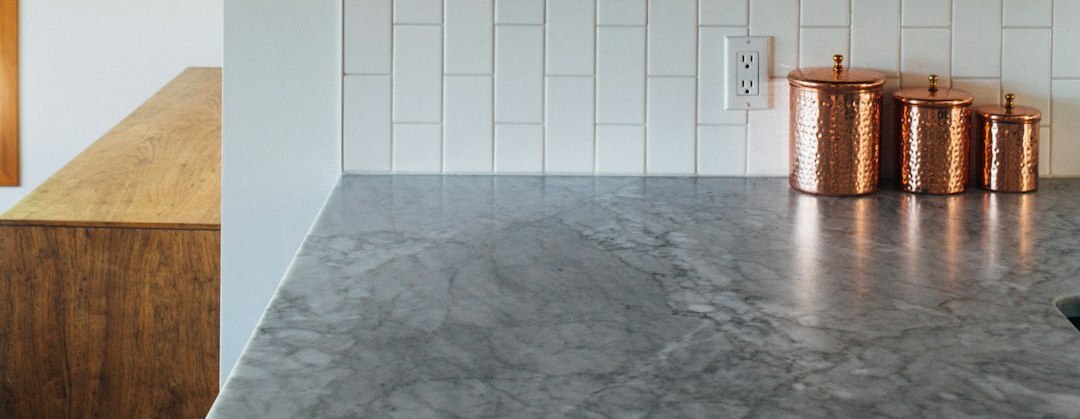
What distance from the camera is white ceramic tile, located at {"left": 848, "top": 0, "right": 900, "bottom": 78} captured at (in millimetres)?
1712

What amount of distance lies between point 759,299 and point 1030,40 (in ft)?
2.73

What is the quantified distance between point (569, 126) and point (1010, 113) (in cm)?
62

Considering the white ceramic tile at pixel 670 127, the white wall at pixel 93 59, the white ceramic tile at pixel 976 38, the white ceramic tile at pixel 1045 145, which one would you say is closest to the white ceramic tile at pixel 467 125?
the white ceramic tile at pixel 670 127

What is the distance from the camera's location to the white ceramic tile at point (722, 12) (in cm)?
171

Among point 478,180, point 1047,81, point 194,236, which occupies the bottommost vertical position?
point 194,236

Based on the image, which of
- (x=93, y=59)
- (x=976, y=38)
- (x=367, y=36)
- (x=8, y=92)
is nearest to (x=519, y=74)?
(x=367, y=36)

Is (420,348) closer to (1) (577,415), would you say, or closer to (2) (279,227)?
(1) (577,415)

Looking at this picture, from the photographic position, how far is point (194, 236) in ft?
7.53

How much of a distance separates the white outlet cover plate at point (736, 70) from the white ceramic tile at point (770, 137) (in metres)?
0.01

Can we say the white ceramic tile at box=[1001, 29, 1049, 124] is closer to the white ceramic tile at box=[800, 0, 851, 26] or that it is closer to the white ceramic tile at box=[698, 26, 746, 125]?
the white ceramic tile at box=[800, 0, 851, 26]

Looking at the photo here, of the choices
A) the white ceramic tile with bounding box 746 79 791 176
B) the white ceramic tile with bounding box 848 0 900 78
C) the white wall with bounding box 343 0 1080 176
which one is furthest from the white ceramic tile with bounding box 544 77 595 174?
the white ceramic tile with bounding box 848 0 900 78

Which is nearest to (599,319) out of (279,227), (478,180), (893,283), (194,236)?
(893,283)

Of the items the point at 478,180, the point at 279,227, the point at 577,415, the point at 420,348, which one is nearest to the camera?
the point at 577,415

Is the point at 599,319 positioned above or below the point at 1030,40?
below
